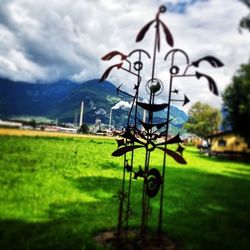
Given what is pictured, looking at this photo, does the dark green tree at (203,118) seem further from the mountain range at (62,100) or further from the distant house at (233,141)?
the mountain range at (62,100)

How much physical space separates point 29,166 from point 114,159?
165 centimetres

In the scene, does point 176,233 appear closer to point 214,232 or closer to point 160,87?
point 214,232

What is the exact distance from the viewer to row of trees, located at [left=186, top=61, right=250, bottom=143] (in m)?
4.72

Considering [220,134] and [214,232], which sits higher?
[220,134]

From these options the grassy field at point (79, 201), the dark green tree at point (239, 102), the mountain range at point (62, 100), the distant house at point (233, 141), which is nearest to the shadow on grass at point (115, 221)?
the grassy field at point (79, 201)

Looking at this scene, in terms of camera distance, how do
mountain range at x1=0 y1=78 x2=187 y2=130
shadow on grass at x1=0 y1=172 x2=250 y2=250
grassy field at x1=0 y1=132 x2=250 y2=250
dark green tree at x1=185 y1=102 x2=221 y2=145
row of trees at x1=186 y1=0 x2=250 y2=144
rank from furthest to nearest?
1. dark green tree at x1=185 y1=102 x2=221 y2=145
2. mountain range at x1=0 y1=78 x2=187 y2=130
3. row of trees at x1=186 y1=0 x2=250 y2=144
4. grassy field at x1=0 y1=132 x2=250 y2=250
5. shadow on grass at x1=0 y1=172 x2=250 y2=250

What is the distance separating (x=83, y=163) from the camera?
19.1 feet

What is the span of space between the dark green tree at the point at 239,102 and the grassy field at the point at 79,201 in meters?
1.27

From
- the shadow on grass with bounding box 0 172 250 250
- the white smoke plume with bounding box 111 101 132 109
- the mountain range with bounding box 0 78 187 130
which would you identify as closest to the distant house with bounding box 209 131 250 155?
the shadow on grass with bounding box 0 172 250 250

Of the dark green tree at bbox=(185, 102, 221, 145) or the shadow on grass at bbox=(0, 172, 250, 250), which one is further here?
the dark green tree at bbox=(185, 102, 221, 145)

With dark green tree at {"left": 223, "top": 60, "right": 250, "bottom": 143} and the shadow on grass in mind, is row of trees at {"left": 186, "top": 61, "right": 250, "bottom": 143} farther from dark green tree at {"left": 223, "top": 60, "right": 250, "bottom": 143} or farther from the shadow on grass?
the shadow on grass

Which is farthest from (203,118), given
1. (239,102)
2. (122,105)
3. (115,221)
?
(115,221)

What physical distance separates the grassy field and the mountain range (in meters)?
0.45

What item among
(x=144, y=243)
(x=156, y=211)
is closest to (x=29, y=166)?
(x=156, y=211)
